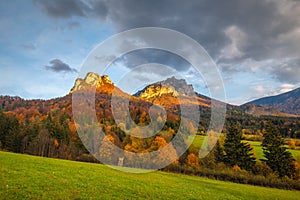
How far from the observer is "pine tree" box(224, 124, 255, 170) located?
177ft

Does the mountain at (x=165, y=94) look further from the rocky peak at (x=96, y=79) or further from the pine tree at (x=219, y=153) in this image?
the pine tree at (x=219, y=153)

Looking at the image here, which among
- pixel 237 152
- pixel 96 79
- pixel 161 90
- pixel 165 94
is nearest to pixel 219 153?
pixel 237 152

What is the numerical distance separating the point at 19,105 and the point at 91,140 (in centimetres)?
5782

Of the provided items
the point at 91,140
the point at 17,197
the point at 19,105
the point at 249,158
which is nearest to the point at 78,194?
the point at 17,197

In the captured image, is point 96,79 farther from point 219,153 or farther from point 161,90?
point 219,153

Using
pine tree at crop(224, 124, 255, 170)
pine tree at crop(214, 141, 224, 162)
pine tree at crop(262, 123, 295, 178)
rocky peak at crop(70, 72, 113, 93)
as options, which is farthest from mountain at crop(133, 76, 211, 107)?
pine tree at crop(262, 123, 295, 178)

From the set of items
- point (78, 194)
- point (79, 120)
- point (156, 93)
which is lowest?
point (78, 194)

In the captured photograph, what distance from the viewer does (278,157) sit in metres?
51.2

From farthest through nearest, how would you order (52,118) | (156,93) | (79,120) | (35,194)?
(52,118), (79,120), (156,93), (35,194)

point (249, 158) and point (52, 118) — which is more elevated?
point (52, 118)

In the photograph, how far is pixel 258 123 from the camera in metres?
97.6

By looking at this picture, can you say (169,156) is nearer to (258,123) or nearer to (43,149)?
(43,149)

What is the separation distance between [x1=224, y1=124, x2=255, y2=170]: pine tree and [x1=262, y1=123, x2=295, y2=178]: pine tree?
364 centimetres

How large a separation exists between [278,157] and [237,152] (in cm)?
874
